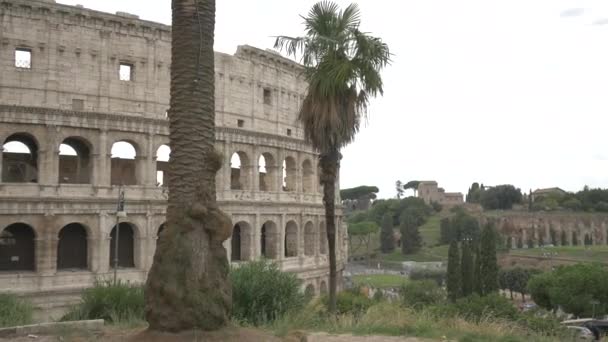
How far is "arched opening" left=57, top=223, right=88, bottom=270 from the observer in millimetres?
25391

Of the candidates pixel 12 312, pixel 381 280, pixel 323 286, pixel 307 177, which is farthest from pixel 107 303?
pixel 381 280

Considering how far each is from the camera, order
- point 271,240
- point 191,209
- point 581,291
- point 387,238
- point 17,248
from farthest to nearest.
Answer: point 387,238, point 581,291, point 271,240, point 17,248, point 191,209

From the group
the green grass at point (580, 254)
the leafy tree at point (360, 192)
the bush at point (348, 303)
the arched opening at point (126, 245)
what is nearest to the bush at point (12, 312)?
the bush at point (348, 303)

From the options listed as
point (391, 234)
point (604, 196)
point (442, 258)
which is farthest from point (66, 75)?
point (604, 196)

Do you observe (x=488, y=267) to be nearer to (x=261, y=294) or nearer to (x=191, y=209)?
(x=261, y=294)

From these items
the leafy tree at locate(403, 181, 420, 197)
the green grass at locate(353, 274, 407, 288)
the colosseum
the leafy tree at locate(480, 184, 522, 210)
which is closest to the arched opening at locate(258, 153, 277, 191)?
the colosseum

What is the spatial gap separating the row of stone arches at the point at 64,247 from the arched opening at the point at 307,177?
36.6ft

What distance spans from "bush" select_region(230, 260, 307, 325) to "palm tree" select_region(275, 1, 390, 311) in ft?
6.56

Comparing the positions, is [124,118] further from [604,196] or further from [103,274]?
[604,196]

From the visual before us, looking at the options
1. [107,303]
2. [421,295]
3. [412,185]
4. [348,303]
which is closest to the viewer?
[107,303]

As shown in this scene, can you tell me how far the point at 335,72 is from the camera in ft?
50.9

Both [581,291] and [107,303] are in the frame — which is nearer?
[107,303]

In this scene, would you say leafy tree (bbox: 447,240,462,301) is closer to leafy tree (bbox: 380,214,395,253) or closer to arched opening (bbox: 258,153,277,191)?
arched opening (bbox: 258,153,277,191)

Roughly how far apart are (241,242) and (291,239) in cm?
374
